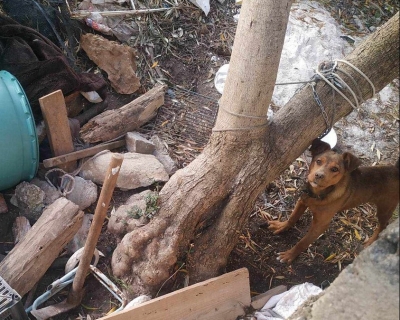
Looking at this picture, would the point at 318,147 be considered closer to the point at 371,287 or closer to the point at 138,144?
the point at 371,287

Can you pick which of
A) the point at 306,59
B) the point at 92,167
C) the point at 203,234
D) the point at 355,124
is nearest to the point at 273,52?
the point at 306,59

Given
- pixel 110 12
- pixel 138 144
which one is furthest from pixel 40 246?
pixel 110 12

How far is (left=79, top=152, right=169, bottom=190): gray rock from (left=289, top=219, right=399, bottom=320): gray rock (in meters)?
1.73

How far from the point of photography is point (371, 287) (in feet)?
5.11

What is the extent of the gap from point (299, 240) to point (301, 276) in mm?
267

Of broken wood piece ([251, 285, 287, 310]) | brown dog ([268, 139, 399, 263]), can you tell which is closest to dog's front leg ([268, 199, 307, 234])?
brown dog ([268, 139, 399, 263])

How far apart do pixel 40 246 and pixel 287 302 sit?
1318 millimetres

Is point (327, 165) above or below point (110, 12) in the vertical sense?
above

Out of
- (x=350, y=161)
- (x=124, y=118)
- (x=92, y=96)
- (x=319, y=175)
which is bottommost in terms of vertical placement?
(x=124, y=118)

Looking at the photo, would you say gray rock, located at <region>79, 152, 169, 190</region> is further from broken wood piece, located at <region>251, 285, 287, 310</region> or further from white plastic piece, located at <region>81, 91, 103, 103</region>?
broken wood piece, located at <region>251, 285, 287, 310</region>

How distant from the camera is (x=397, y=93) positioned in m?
1.99

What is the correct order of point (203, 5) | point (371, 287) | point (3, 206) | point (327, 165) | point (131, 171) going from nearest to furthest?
point (371, 287) → point (327, 165) → point (3, 206) → point (131, 171) → point (203, 5)

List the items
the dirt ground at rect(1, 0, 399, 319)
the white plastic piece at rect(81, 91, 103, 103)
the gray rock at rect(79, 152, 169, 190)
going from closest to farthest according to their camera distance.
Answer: the dirt ground at rect(1, 0, 399, 319) < the gray rock at rect(79, 152, 169, 190) < the white plastic piece at rect(81, 91, 103, 103)

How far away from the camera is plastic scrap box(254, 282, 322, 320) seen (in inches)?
99.9
